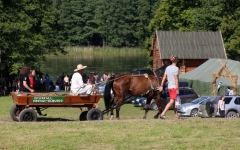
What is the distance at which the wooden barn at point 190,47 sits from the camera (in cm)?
6425

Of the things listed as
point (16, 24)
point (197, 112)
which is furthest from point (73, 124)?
point (16, 24)

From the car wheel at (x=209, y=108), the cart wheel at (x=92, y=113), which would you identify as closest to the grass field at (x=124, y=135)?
the cart wheel at (x=92, y=113)

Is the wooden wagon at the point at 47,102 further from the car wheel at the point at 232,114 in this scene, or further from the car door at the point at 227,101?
the car door at the point at 227,101

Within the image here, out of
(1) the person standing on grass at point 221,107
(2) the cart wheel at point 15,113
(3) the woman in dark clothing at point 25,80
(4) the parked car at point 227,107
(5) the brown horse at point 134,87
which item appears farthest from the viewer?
(4) the parked car at point 227,107

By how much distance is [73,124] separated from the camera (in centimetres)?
1622

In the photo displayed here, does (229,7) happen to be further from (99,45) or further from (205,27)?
(99,45)

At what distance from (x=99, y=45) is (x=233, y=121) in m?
149

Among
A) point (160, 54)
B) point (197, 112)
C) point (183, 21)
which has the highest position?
point (183, 21)

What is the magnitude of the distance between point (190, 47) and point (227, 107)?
3482 centimetres

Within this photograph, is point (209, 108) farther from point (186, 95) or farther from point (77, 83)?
point (77, 83)

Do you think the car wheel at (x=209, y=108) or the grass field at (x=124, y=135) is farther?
the car wheel at (x=209, y=108)

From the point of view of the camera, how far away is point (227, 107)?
30.7 meters

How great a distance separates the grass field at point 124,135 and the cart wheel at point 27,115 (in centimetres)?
211

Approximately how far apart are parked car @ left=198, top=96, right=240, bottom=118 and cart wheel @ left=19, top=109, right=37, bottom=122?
41.2 feet
